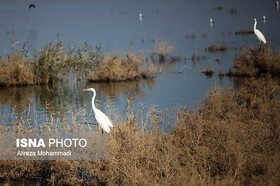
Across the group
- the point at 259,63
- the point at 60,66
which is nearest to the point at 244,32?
the point at 259,63

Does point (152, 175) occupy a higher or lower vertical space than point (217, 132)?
lower

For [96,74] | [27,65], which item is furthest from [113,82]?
[27,65]

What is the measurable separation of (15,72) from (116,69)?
4.40m

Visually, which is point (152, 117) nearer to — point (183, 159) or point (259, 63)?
point (183, 159)

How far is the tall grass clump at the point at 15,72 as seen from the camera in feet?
64.5

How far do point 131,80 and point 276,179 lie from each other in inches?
588

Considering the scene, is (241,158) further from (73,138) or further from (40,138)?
(40,138)

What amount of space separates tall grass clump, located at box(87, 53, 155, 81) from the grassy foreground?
11241mm

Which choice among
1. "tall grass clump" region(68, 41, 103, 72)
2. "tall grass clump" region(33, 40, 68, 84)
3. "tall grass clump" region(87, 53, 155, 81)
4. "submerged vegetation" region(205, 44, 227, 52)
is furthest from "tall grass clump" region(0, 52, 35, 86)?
"submerged vegetation" region(205, 44, 227, 52)

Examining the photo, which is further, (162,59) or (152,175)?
(162,59)

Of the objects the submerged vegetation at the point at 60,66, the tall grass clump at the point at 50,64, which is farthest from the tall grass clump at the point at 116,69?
the tall grass clump at the point at 50,64

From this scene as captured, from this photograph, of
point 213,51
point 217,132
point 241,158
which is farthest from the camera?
point 213,51

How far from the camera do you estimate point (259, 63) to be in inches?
744

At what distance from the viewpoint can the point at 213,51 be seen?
30.6 metres
